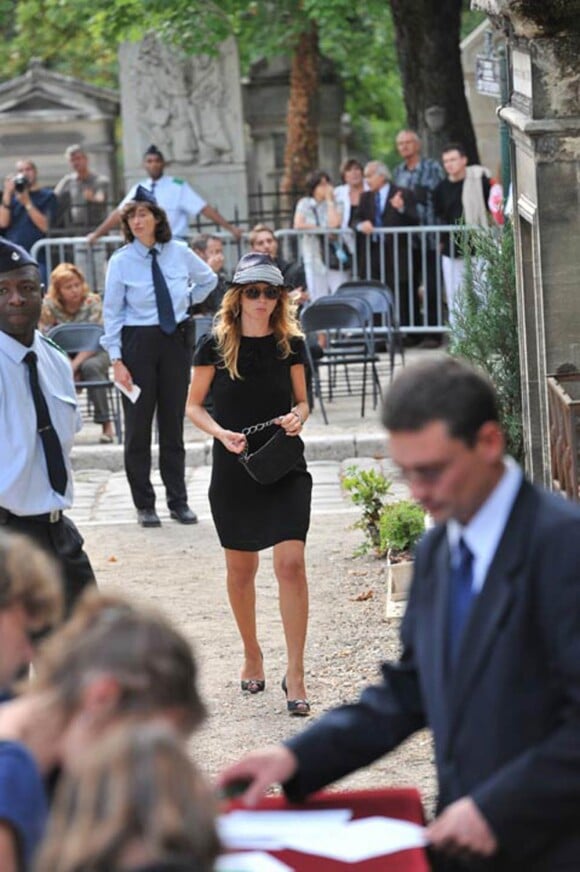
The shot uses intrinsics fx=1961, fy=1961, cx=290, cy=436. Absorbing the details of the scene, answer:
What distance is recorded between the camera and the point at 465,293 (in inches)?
484

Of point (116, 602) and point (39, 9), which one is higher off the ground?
point (39, 9)

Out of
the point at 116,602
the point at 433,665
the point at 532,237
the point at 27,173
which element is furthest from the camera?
the point at 27,173

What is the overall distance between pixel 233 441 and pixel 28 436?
48.5 inches

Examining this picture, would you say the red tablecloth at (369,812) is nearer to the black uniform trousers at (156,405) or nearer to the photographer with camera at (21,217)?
the black uniform trousers at (156,405)

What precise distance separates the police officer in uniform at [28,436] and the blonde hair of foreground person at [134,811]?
4.56m

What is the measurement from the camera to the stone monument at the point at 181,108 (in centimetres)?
2334

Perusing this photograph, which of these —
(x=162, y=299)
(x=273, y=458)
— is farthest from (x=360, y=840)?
(x=162, y=299)

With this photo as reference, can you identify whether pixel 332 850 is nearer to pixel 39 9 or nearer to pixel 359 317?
pixel 359 317

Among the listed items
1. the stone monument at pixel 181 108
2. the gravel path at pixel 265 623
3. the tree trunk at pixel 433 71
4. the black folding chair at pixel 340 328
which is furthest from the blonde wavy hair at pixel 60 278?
the stone monument at pixel 181 108

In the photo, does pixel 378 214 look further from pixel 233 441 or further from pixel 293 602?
pixel 293 602

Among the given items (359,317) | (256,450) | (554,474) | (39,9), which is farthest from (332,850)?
(39,9)

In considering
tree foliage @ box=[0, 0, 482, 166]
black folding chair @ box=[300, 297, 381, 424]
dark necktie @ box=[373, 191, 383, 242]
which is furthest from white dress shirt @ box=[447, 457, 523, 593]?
tree foliage @ box=[0, 0, 482, 166]

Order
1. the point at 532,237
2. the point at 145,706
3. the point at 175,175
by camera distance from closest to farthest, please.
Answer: the point at 145,706, the point at 532,237, the point at 175,175

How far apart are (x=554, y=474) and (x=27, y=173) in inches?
519
